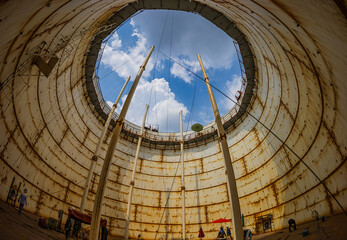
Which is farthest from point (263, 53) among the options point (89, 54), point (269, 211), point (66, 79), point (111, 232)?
point (111, 232)

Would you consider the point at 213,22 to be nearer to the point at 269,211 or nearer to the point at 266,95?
the point at 266,95

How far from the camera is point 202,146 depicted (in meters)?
22.6

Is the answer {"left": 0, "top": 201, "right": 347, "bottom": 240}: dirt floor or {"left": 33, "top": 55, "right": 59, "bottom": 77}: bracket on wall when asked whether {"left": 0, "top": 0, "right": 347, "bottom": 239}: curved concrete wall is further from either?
{"left": 0, "top": 201, "right": 347, "bottom": 240}: dirt floor

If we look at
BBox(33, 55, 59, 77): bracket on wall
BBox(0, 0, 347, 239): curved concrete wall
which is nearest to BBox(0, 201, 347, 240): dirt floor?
BBox(0, 0, 347, 239): curved concrete wall

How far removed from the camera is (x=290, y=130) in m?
12.7

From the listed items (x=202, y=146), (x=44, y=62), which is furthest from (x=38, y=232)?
(x=202, y=146)

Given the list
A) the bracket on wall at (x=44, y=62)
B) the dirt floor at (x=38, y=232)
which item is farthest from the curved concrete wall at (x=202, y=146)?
the dirt floor at (x=38, y=232)

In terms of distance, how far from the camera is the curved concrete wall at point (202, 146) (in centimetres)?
682

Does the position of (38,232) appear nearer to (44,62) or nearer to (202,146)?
(44,62)

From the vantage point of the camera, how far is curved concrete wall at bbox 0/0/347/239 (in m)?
6.82

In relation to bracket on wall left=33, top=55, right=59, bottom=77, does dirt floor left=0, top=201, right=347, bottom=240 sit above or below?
below

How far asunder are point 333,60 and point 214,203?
634 inches

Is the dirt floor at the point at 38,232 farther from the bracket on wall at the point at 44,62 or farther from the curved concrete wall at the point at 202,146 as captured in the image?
the bracket on wall at the point at 44,62

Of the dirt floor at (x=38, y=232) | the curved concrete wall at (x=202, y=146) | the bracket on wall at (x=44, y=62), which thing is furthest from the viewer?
the bracket on wall at (x=44, y=62)
